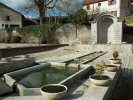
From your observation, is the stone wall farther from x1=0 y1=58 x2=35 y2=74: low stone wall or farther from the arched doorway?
x1=0 y1=58 x2=35 y2=74: low stone wall

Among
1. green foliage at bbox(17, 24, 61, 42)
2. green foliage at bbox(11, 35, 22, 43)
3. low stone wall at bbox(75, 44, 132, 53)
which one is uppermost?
green foliage at bbox(17, 24, 61, 42)

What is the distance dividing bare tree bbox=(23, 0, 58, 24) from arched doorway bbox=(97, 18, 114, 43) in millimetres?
10985

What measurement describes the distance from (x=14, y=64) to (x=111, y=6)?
38583 mm

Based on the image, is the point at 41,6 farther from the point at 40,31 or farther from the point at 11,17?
the point at 11,17

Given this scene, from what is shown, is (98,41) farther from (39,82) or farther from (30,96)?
(30,96)

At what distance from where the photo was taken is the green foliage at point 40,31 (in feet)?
107

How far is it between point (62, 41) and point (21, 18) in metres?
19.8

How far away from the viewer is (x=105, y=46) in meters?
24.0

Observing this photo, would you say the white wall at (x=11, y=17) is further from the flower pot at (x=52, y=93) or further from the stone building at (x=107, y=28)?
the flower pot at (x=52, y=93)

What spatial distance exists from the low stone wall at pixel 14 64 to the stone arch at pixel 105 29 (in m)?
15.0

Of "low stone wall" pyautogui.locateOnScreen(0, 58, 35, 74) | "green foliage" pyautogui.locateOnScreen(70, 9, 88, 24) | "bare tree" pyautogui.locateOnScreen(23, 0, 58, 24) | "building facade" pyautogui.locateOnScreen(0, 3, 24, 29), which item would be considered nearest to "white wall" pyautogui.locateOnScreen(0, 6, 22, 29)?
"building facade" pyautogui.locateOnScreen(0, 3, 24, 29)

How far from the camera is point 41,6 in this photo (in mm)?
34812

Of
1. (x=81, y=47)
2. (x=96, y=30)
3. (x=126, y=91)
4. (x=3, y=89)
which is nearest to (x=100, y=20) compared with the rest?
(x=96, y=30)

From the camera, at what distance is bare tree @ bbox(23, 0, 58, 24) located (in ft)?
114
